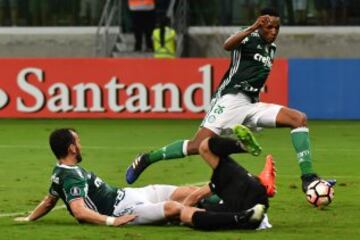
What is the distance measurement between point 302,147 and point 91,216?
2890mm

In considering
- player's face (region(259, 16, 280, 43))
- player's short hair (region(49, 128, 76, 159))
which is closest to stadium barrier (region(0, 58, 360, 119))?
player's face (region(259, 16, 280, 43))

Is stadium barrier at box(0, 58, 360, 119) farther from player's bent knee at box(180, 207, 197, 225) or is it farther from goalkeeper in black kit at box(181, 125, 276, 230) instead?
player's bent knee at box(180, 207, 197, 225)

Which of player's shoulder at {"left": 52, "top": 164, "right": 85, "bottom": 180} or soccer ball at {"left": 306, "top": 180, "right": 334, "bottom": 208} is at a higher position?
player's shoulder at {"left": 52, "top": 164, "right": 85, "bottom": 180}

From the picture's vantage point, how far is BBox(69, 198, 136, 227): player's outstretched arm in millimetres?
11281

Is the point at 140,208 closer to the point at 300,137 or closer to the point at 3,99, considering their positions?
the point at 300,137

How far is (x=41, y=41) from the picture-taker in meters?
33.5

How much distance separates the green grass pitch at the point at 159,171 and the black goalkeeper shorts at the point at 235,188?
0.81 feet

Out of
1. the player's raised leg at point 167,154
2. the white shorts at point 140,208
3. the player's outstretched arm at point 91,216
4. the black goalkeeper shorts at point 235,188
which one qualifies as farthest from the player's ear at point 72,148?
the player's raised leg at point 167,154

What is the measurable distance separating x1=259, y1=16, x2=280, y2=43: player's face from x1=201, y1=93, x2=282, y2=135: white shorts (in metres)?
0.67

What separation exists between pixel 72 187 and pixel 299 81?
1492 centimetres

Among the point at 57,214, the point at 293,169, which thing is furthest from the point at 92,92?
the point at 57,214

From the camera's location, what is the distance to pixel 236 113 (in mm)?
13641

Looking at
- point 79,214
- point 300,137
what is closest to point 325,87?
point 300,137

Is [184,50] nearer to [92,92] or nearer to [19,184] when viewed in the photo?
[92,92]
